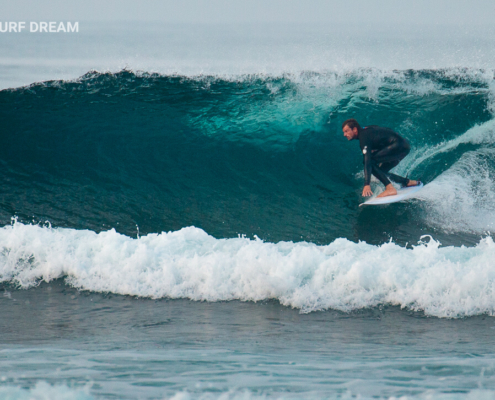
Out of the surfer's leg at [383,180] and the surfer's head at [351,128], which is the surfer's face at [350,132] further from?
the surfer's leg at [383,180]

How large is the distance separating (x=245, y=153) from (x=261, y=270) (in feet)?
12.3

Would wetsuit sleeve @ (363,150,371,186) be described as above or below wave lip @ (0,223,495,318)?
above

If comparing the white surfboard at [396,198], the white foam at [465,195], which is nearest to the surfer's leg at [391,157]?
the white surfboard at [396,198]

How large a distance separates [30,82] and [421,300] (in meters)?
8.62

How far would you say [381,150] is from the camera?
6363 mm

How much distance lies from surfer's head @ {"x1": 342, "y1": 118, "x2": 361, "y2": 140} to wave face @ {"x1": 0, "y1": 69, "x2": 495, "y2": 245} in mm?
965

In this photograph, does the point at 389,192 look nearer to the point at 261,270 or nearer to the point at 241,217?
the point at 241,217

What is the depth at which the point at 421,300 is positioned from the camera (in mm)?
3760

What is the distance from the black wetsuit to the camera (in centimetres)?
625

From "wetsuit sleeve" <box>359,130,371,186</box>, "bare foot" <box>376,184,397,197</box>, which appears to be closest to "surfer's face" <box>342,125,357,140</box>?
"wetsuit sleeve" <box>359,130,371,186</box>

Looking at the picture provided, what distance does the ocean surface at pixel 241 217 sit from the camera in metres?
2.58

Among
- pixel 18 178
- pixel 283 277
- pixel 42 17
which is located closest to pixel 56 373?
pixel 283 277

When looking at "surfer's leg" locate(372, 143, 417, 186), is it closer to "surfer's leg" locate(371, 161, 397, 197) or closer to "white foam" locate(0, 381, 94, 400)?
"surfer's leg" locate(371, 161, 397, 197)

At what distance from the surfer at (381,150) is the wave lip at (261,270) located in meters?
1.78
